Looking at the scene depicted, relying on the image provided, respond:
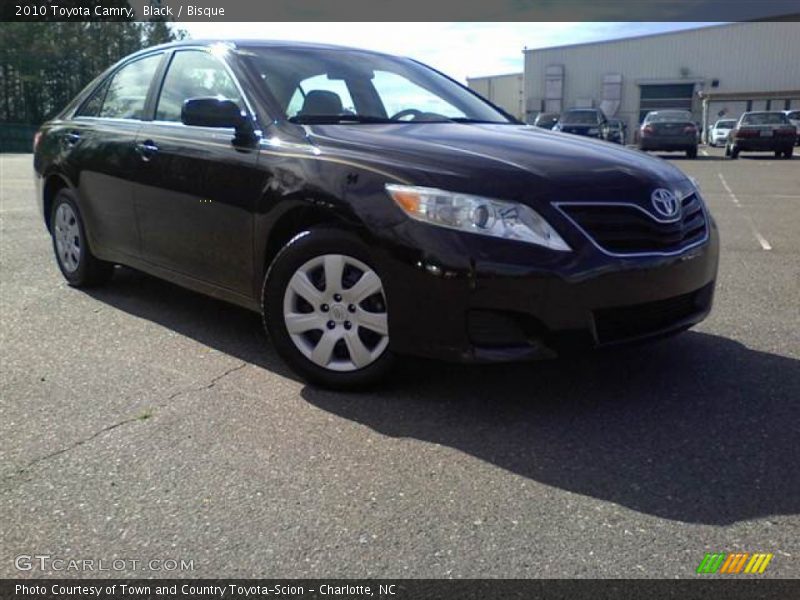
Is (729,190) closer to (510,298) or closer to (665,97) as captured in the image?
(510,298)

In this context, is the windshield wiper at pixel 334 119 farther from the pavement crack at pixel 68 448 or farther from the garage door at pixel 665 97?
the garage door at pixel 665 97

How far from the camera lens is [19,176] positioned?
645 inches

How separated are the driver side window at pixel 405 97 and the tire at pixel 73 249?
89.9 inches

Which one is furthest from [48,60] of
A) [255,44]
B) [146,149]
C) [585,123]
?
[255,44]

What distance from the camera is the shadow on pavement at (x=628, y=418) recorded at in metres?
2.66

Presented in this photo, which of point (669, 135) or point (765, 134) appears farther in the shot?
point (765, 134)

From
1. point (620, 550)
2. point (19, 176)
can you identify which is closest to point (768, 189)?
point (620, 550)

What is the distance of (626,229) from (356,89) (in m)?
1.85

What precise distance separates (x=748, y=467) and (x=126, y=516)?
7.17 feet

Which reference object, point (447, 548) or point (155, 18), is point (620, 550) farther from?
point (155, 18)

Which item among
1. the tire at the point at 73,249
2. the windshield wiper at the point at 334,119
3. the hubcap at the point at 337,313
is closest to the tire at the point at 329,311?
the hubcap at the point at 337,313

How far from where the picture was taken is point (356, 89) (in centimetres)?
427

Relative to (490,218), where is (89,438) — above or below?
below

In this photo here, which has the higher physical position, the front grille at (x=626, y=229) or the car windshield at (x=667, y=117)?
the front grille at (x=626, y=229)
